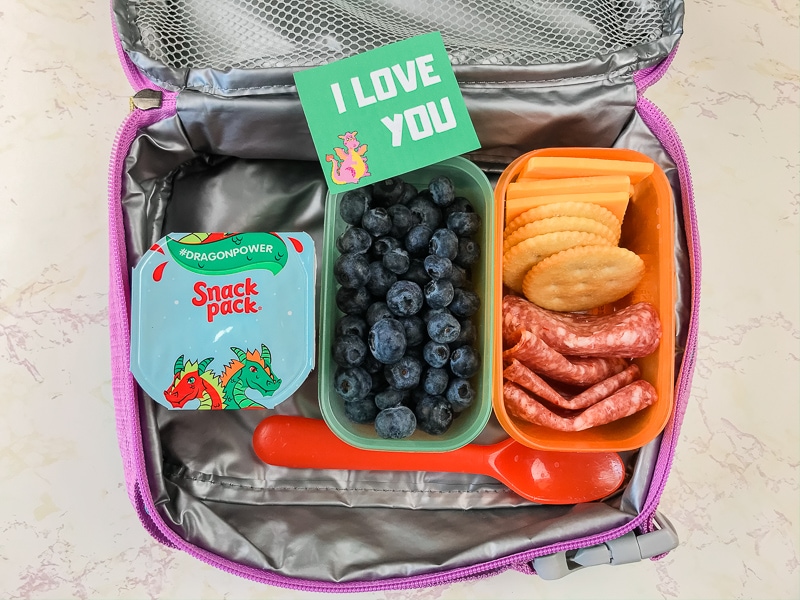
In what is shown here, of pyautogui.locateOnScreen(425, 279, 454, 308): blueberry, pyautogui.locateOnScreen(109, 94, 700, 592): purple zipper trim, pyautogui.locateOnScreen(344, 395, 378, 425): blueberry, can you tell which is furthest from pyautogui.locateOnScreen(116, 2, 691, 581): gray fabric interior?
pyautogui.locateOnScreen(425, 279, 454, 308): blueberry

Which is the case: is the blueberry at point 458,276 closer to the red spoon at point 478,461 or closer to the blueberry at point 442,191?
the blueberry at point 442,191

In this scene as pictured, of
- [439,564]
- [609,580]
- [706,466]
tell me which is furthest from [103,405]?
[706,466]

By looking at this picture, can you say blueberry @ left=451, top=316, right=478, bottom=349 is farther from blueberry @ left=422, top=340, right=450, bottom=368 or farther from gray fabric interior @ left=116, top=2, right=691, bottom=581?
gray fabric interior @ left=116, top=2, right=691, bottom=581

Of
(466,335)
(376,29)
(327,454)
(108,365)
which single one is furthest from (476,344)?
(108,365)

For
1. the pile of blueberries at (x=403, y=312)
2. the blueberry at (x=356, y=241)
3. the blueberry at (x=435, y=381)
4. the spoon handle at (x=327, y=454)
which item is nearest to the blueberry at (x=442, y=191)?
the pile of blueberries at (x=403, y=312)

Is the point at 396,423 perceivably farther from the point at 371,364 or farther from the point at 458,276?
the point at 458,276

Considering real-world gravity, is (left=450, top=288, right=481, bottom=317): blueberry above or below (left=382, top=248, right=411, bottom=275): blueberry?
below
